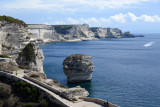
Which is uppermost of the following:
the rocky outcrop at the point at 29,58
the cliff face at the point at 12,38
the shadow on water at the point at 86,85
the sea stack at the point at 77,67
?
the cliff face at the point at 12,38

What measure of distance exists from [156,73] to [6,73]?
37.9m

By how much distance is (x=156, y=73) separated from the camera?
182ft

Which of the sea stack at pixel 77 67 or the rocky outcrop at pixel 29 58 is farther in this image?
the sea stack at pixel 77 67

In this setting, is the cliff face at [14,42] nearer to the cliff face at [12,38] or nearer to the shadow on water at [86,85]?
the cliff face at [12,38]

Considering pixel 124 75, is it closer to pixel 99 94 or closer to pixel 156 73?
pixel 156 73

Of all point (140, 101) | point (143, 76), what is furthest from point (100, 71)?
point (140, 101)

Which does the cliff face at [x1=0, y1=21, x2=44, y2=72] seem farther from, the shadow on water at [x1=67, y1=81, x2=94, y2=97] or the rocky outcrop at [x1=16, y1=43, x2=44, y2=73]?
the shadow on water at [x1=67, y1=81, x2=94, y2=97]

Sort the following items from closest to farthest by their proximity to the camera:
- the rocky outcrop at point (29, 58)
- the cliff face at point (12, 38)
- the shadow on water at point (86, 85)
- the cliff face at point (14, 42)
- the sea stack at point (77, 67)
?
the rocky outcrop at point (29, 58) → the cliff face at point (14, 42) → the cliff face at point (12, 38) → the shadow on water at point (86, 85) → the sea stack at point (77, 67)

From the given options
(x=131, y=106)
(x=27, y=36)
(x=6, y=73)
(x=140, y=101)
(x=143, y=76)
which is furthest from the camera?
(x=143, y=76)

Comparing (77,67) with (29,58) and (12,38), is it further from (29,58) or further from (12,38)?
(12,38)

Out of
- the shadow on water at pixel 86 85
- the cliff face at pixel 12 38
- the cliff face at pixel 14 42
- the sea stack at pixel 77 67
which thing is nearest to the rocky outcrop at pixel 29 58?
the cliff face at pixel 14 42

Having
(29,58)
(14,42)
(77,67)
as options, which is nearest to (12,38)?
(14,42)

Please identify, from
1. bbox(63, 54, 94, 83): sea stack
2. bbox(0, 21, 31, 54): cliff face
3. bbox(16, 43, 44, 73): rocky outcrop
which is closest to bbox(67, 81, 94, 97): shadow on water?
bbox(63, 54, 94, 83): sea stack

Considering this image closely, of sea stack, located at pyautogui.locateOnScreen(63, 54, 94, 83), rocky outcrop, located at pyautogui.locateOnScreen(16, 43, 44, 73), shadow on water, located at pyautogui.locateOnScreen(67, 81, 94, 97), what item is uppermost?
rocky outcrop, located at pyautogui.locateOnScreen(16, 43, 44, 73)
